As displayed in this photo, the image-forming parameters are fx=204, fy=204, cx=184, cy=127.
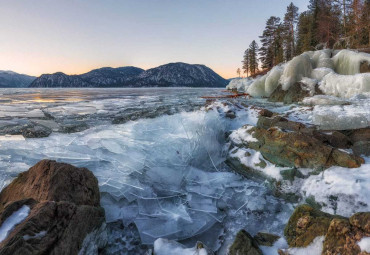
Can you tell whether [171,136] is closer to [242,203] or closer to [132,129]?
[132,129]

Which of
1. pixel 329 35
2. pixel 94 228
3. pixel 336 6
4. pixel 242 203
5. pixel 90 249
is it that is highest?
pixel 336 6

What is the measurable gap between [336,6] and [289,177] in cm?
3569

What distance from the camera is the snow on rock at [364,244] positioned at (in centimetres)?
168

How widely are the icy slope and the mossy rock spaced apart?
34.1ft

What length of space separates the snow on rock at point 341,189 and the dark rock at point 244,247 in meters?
1.80

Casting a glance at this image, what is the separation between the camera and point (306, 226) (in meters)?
2.31

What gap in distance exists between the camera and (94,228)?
2.48 meters

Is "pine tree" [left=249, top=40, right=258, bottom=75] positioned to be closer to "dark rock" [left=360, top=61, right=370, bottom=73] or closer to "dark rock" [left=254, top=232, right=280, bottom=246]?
"dark rock" [left=360, top=61, right=370, bottom=73]

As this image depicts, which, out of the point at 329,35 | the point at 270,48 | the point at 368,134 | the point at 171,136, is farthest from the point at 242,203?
the point at 270,48

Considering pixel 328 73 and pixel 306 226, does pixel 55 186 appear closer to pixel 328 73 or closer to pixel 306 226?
pixel 306 226

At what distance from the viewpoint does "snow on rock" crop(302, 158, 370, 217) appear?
3.14 meters

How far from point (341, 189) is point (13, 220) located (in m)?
4.46

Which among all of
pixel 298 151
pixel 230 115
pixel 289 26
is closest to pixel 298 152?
pixel 298 151

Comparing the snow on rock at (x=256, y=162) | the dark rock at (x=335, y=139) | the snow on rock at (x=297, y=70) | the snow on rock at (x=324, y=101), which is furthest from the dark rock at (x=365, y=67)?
the snow on rock at (x=256, y=162)
